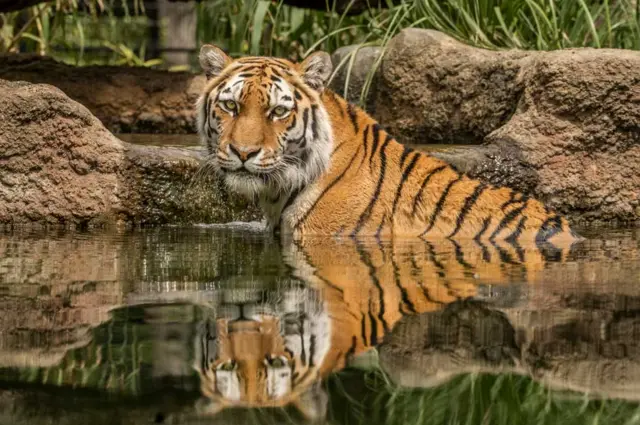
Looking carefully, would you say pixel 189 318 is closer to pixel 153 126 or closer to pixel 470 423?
pixel 470 423

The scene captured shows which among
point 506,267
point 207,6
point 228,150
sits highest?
point 207,6

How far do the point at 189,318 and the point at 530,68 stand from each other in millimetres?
4113

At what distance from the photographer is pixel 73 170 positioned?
20.3ft

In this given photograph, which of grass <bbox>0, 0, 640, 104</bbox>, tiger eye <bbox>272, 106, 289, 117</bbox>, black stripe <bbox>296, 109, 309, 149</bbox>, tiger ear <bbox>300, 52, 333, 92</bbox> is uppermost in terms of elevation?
grass <bbox>0, 0, 640, 104</bbox>

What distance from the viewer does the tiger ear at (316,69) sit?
18.7ft

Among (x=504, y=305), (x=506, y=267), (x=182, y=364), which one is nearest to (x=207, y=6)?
(x=506, y=267)

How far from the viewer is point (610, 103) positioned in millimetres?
6660

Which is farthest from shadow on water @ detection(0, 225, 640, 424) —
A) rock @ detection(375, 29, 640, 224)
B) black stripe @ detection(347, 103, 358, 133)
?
rock @ detection(375, 29, 640, 224)

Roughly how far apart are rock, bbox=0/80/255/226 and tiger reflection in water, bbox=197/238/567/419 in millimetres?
1214

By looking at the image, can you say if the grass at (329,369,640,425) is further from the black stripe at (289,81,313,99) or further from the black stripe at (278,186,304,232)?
the black stripe at (289,81,313,99)

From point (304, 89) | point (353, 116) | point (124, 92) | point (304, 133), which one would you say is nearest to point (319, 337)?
point (304, 133)

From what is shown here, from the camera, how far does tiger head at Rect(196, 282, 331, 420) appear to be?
249 centimetres

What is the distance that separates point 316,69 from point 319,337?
2823 millimetres

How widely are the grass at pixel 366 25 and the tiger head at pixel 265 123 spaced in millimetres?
2213
